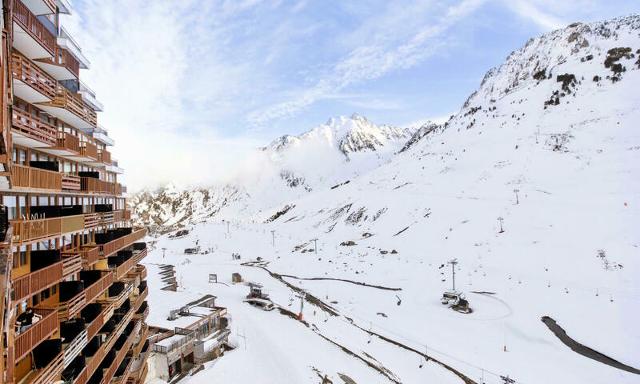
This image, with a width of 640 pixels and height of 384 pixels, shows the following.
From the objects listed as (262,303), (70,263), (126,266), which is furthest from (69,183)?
(262,303)

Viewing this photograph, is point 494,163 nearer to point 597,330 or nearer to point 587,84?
point 587,84

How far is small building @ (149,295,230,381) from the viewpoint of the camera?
32125mm

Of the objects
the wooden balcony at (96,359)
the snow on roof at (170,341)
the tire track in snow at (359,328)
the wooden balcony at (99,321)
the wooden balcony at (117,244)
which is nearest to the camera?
the wooden balcony at (96,359)

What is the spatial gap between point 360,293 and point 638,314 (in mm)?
28582

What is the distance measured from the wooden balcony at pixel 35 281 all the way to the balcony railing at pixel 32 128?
14.4ft

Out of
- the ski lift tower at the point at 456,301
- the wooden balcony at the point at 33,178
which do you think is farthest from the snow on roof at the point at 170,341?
the ski lift tower at the point at 456,301

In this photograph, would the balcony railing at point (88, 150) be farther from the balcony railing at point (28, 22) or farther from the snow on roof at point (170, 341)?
the snow on roof at point (170, 341)

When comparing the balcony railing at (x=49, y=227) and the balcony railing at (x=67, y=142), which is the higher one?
the balcony railing at (x=67, y=142)

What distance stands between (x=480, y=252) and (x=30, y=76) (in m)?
55.6

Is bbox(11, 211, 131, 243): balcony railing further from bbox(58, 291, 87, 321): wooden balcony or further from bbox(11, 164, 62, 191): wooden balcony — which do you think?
bbox(58, 291, 87, 321): wooden balcony

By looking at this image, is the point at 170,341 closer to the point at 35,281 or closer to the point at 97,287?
the point at 97,287

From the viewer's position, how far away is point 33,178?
11930 mm

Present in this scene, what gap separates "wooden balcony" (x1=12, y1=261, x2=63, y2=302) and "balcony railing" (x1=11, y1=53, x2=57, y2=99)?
612cm

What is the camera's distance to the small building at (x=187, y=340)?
3212cm
